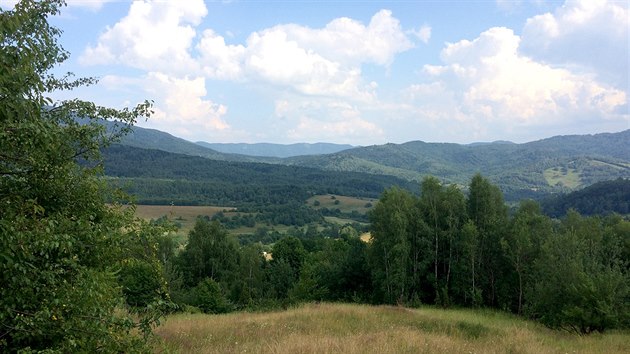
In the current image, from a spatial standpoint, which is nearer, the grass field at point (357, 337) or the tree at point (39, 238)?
the tree at point (39, 238)

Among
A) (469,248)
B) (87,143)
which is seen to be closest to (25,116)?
(87,143)

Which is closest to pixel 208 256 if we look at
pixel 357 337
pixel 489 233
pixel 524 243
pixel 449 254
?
pixel 449 254

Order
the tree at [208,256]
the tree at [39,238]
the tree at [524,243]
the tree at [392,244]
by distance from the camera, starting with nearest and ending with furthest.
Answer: the tree at [39,238] < the tree at [524,243] < the tree at [392,244] < the tree at [208,256]

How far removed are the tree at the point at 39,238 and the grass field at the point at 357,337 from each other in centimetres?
133

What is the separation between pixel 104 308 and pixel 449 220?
1380 inches

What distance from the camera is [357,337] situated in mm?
10891

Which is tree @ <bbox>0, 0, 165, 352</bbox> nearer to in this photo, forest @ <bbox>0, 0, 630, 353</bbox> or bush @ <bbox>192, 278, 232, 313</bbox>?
forest @ <bbox>0, 0, 630, 353</bbox>

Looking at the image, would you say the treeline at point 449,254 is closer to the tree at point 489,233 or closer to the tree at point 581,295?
the tree at point 489,233

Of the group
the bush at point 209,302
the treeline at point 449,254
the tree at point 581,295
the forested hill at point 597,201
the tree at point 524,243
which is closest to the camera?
the tree at point 581,295

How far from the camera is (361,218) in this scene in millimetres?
167625

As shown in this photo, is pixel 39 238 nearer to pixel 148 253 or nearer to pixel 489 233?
pixel 148 253

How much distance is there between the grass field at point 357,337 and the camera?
31.4 feet

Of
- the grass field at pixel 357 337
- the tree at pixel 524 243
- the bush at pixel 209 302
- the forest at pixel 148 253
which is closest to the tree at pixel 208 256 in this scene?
the forest at pixel 148 253

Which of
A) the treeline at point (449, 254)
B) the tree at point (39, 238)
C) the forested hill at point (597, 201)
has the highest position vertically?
the tree at point (39, 238)
